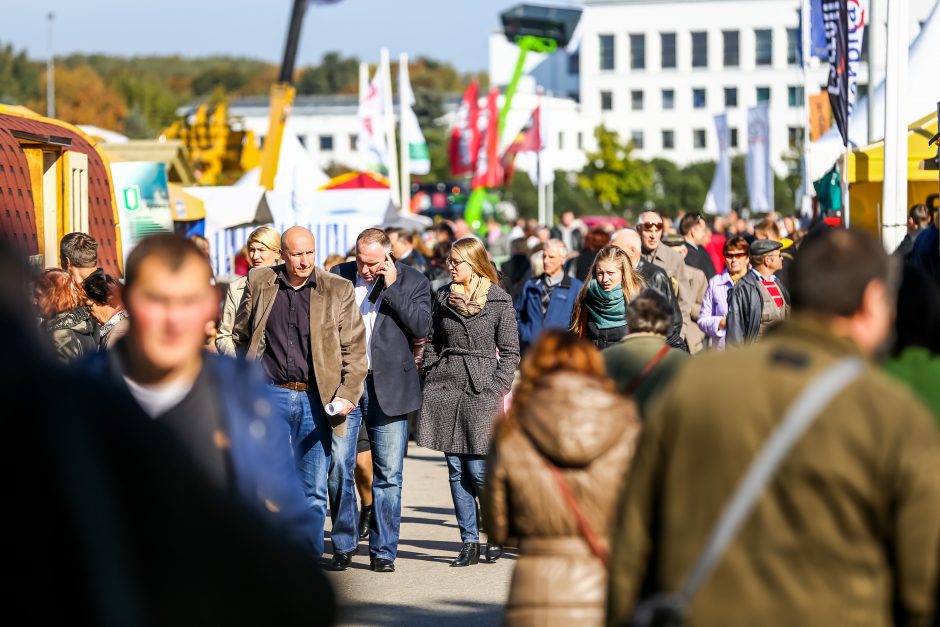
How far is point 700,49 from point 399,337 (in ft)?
361

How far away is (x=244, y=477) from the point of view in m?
3.64

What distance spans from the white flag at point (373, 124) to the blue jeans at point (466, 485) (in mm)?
25808

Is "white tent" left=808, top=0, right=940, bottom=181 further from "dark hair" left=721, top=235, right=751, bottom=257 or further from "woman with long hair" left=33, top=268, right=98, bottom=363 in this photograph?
"woman with long hair" left=33, top=268, right=98, bottom=363

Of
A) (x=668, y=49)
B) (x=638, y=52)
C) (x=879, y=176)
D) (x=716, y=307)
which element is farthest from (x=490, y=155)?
(x=638, y=52)

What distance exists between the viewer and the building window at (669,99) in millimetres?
117875

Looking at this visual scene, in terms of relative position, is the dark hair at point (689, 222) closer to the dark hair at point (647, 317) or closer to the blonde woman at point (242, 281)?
the blonde woman at point (242, 281)

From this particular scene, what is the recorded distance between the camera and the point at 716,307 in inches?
448

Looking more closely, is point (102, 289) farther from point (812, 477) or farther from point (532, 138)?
point (532, 138)

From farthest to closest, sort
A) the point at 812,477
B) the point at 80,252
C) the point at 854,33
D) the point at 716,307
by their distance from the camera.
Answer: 1. the point at 854,33
2. the point at 716,307
3. the point at 80,252
4. the point at 812,477

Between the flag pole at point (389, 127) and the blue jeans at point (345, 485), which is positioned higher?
the flag pole at point (389, 127)

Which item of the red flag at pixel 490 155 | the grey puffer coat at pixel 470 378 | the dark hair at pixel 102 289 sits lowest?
the grey puffer coat at pixel 470 378

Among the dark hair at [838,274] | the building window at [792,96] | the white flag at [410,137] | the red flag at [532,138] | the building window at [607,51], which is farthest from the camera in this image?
the building window at [607,51]

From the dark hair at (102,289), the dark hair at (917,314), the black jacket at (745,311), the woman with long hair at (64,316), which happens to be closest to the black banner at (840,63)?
the black jacket at (745,311)

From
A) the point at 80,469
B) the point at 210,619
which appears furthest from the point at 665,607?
the point at 80,469
